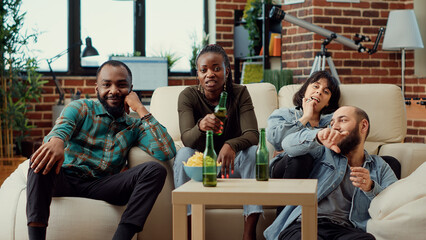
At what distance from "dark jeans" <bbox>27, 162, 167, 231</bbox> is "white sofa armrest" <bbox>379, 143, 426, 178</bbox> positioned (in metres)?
1.17

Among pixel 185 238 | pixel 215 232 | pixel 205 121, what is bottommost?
pixel 215 232

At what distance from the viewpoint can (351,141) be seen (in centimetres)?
236

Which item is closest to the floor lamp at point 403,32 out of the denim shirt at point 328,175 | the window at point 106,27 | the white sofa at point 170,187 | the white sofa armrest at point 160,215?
the white sofa at point 170,187

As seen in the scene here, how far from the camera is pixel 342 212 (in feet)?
7.50

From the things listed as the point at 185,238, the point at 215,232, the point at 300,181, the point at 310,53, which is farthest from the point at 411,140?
the point at 185,238

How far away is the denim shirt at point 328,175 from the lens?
7.41 ft

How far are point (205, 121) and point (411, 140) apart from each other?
3480 millimetres

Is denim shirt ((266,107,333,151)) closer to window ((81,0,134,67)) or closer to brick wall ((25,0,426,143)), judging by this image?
brick wall ((25,0,426,143))

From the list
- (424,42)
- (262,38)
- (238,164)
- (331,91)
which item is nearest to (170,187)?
(238,164)

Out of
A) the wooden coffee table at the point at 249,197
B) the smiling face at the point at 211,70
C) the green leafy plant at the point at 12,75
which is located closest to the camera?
the wooden coffee table at the point at 249,197

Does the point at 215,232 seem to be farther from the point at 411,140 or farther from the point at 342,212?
the point at 411,140

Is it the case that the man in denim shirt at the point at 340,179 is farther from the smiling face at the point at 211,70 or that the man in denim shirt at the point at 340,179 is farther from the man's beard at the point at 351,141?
the smiling face at the point at 211,70

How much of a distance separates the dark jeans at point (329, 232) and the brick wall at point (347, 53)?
3274 mm

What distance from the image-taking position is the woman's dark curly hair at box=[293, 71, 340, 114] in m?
2.93
